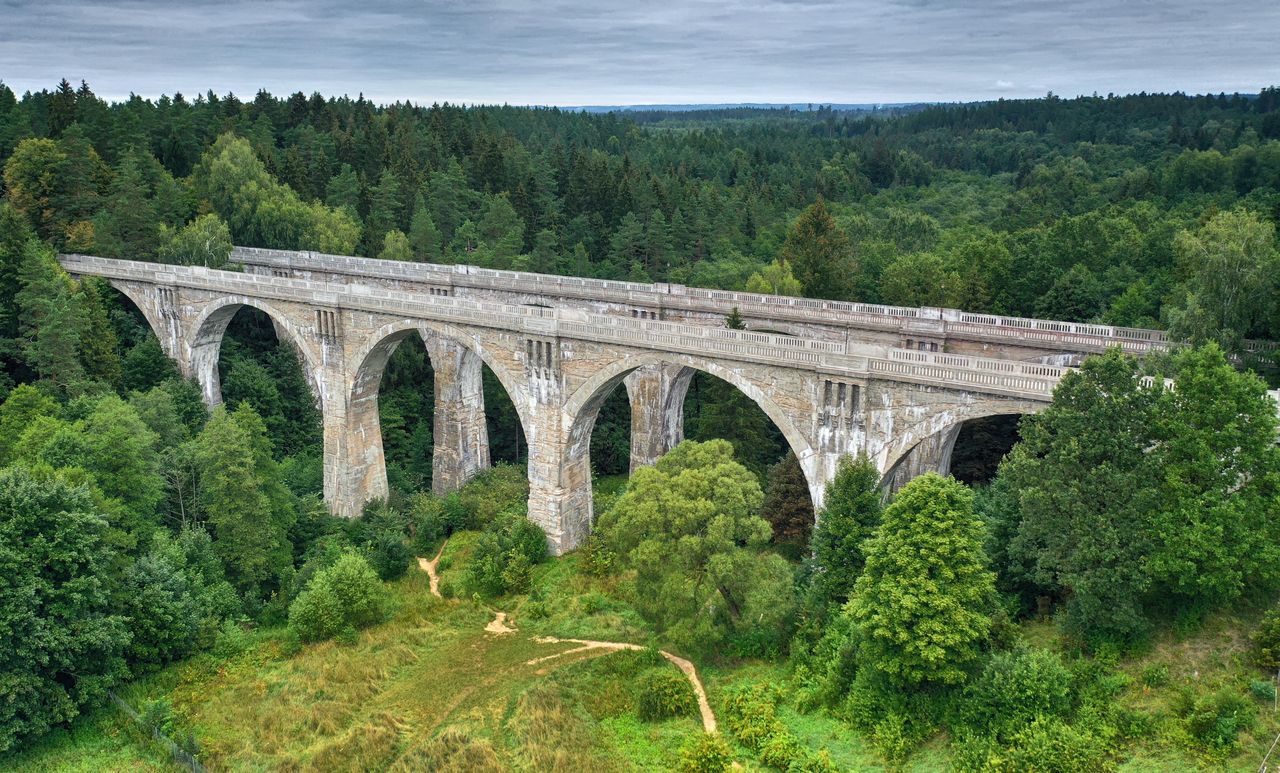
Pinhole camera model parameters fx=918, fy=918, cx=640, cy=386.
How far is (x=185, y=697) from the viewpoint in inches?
1348

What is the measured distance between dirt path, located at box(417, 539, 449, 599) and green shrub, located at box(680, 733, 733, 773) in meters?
18.7

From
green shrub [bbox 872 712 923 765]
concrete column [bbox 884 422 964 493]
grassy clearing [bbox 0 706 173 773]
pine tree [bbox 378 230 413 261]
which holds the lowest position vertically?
grassy clearing [bbox 0 706 173 773]

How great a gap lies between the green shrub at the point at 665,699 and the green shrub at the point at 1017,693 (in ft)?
31.0

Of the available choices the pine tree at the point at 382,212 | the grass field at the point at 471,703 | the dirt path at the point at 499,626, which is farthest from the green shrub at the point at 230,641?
the pine tree at the point at 382,212

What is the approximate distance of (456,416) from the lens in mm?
55531

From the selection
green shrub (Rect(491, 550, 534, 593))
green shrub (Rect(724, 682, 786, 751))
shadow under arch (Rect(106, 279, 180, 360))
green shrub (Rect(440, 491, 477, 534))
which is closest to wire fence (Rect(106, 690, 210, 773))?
green shrub (Rect(491, 550, 534, 593))

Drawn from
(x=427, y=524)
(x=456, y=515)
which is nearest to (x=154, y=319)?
(x=427, y=524)

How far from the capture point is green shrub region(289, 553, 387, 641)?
38062 mm

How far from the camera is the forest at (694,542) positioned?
25.5 m

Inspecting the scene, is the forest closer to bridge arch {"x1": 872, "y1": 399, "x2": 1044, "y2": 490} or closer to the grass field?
the grass field

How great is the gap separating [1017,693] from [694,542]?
37.8 ft

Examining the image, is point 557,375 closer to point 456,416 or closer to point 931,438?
point 456,416

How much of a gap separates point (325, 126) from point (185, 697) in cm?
8669

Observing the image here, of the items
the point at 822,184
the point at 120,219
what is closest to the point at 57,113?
the point at 120,219
